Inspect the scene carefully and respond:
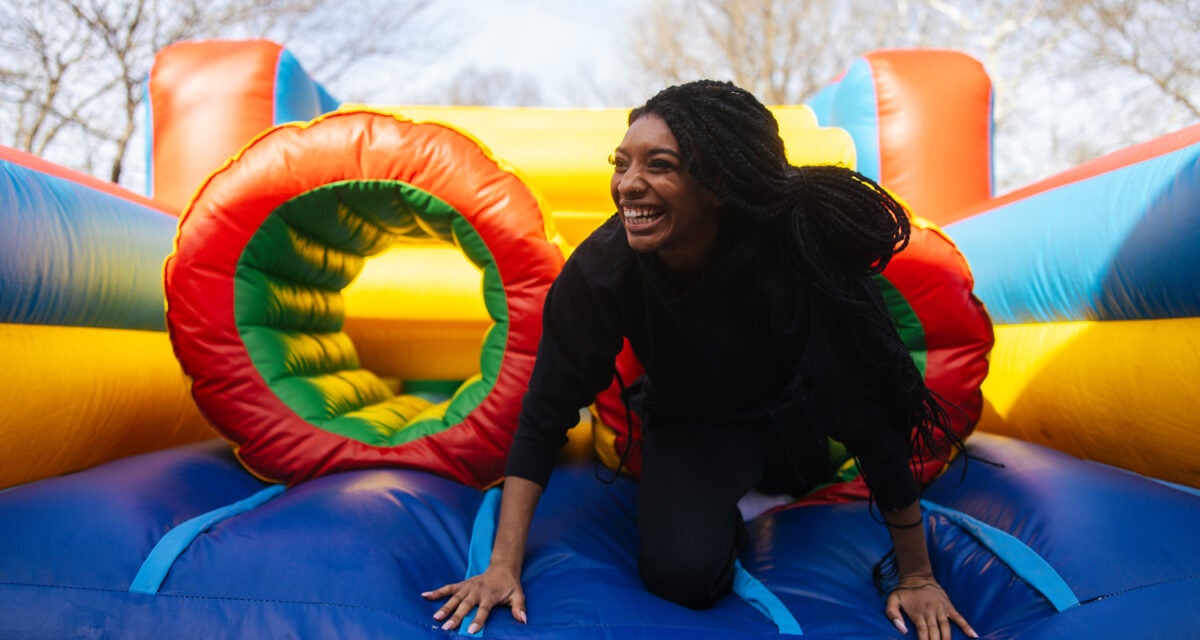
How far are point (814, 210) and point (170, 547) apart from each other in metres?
0.98

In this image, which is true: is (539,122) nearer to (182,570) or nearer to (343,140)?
(343,140)

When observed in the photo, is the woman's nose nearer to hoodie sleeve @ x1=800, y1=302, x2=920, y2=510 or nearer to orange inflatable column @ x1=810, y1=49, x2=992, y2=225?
hoodie sleeve @ x1=800, y1=302, x2=920, y2=510

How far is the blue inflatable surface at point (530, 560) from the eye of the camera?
958 millimetres

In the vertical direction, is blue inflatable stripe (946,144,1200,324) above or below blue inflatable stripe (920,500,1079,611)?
above

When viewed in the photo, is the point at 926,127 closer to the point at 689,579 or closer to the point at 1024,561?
the point at 1024,561

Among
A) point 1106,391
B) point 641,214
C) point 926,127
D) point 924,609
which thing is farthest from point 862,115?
point 924,609

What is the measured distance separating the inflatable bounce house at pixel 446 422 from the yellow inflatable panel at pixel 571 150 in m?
0.01

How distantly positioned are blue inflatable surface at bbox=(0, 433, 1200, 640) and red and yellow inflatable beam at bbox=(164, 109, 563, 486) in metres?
0.09

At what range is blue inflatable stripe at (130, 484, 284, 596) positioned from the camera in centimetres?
99

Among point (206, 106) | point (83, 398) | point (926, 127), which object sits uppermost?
point (206, 106)

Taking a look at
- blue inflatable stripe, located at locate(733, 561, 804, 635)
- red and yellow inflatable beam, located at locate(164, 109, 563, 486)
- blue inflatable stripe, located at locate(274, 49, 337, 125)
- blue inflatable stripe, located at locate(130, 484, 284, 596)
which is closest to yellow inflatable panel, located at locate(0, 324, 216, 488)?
red and yellow inflatable beam, located at locate(164, 109, 563, 486)

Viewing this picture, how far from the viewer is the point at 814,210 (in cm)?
107

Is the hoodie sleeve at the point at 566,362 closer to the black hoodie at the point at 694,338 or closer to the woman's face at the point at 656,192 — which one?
the black hoodie at the point at 694,338

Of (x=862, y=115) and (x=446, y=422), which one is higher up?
(x=862, y=115)
